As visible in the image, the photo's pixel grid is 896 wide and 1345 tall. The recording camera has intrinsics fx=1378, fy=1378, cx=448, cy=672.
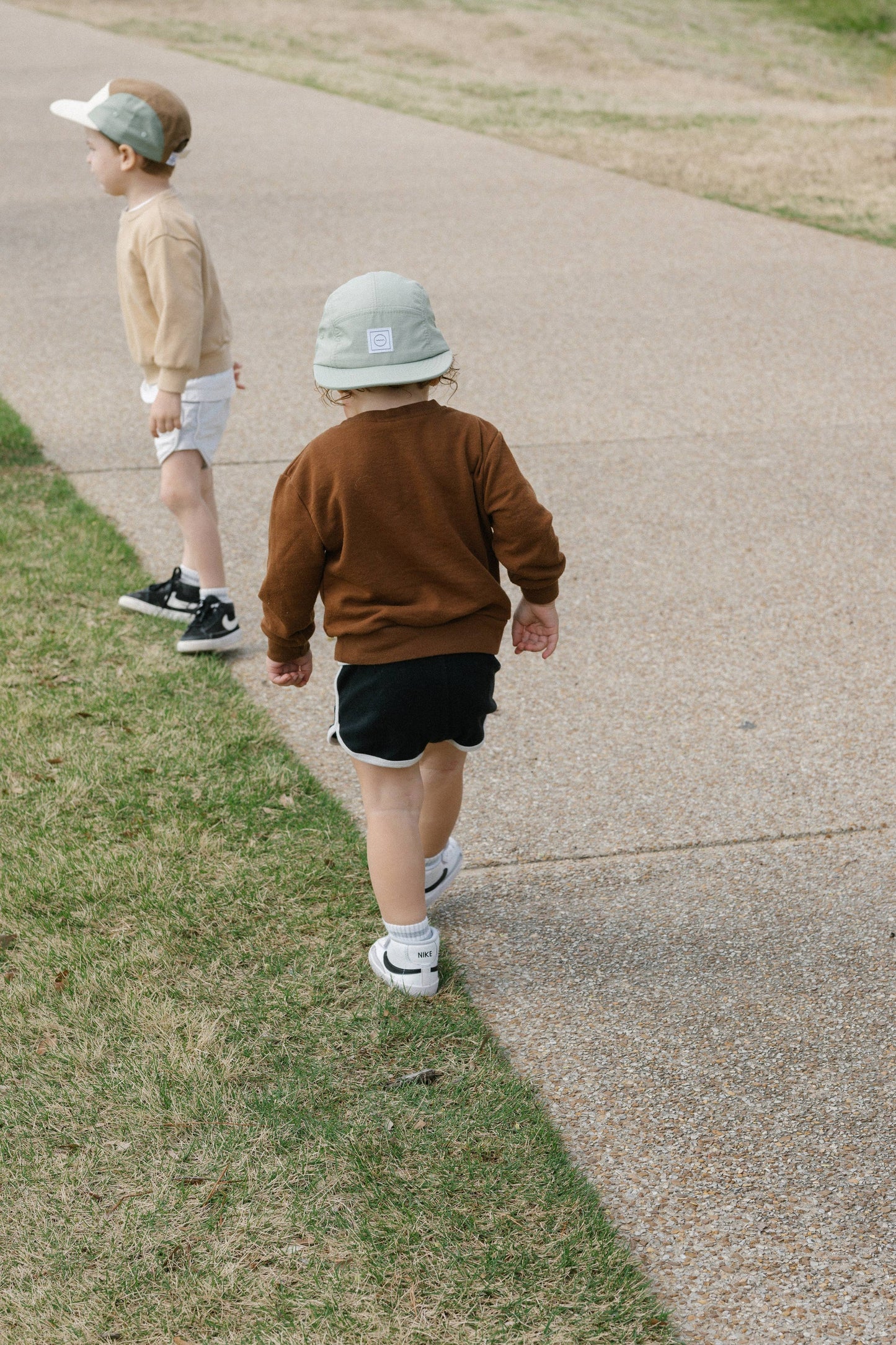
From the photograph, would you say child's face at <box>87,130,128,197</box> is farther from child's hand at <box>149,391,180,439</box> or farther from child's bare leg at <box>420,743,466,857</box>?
child's bare leg at <box>420,743,466,857</box>

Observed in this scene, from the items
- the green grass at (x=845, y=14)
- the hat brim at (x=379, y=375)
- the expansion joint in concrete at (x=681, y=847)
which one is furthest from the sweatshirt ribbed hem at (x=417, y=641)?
the green grass at (x=845, y=14)

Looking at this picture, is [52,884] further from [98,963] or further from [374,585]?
[374,585]

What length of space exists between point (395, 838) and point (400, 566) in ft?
1.89

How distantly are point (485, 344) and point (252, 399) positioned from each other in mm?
1503

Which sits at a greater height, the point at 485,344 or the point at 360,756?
the point at 360,756

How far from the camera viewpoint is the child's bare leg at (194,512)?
4320 mm

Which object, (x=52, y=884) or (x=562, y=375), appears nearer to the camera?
(x=52, y=884)

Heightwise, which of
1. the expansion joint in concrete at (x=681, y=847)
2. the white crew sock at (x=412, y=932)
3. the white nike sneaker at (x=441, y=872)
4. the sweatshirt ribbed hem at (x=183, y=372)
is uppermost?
the sweatshirt ribbed hem at (x=183, y=372)

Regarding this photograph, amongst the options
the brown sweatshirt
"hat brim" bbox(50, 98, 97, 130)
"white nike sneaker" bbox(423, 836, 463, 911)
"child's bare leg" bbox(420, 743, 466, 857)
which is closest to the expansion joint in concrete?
"white nike sneaker" bbox(423, 836, 463, 911)

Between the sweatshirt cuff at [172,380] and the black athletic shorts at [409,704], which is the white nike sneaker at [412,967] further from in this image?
the sweatshirt cuff at [172,380]

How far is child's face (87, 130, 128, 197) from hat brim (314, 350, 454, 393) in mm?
1899

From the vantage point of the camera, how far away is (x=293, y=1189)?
2.41 metres

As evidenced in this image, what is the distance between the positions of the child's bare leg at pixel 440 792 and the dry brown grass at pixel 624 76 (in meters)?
8.45

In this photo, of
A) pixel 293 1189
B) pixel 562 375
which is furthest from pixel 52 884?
pixel 562 375
